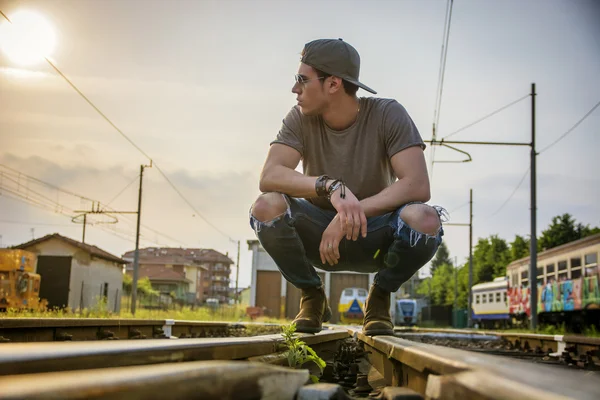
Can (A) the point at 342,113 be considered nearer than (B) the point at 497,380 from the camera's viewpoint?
No

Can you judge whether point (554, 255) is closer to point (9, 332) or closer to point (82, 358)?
point (9, 332)

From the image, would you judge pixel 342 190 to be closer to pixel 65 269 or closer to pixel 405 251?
pixel 405 251

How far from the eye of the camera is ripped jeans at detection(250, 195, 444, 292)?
305 centimetres

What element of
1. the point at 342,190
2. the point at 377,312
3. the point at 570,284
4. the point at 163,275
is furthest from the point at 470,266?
the point at 163,275

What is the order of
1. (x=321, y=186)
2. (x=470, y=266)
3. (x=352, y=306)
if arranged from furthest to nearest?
(x=352, y=306), (x=470, y=266), (x=321, y=186)

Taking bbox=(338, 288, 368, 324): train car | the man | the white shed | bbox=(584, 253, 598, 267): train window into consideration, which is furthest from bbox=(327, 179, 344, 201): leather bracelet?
the white shed

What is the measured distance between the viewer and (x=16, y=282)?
2588 centimetres

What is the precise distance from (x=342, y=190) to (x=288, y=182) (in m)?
0.33

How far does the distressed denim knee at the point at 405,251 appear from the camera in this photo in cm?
298

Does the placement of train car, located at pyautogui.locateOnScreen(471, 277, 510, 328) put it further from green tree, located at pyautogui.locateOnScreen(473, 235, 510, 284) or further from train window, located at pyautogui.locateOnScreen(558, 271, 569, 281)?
green tree, located at pyautogui.locateOnScreen(473, 235, 510, 284)

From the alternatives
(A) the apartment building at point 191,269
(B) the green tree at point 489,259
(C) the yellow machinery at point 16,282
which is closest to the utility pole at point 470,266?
(C) the yellow machinery at point 16,282

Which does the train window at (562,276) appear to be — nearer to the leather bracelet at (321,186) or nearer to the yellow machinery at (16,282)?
the yellow machinery at (16,282)

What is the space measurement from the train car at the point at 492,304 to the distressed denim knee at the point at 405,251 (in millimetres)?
35653

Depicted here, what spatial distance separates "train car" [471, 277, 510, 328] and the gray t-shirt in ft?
117
